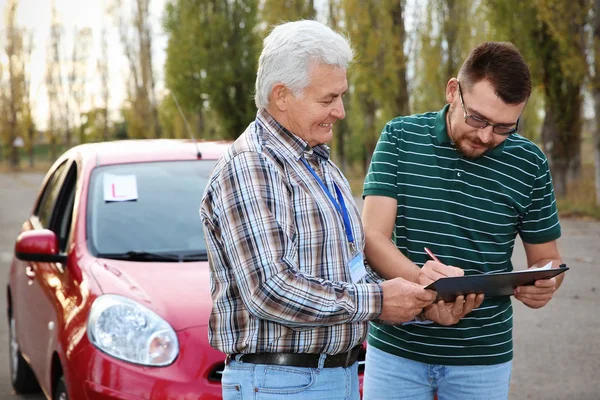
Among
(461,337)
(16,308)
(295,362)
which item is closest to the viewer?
(295,362)

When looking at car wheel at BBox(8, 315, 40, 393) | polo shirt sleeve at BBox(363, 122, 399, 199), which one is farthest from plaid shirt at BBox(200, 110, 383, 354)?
car wheel at BBox(8, 315, 40, 393)

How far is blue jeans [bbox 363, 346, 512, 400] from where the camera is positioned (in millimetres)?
2916

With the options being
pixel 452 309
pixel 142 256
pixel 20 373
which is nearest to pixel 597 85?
pixel 20 373

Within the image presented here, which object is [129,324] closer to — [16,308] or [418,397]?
[418,397]

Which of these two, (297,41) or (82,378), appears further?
(82,378)

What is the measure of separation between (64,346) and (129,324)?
1.51ft

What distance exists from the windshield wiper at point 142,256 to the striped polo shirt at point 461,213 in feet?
5.94

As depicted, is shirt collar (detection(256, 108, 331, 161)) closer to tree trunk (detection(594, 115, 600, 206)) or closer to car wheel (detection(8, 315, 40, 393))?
car wheel (detection(8, 315, 40, 393))

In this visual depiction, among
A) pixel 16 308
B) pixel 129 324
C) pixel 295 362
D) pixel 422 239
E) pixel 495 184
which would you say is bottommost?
pixel 16 308

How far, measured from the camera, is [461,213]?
2.93 m

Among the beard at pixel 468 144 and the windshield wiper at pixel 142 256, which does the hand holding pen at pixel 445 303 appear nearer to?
the beard at pixel 468 144

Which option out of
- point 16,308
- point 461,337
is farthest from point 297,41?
point 16,308

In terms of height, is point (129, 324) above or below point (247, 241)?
below

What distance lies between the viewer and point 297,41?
2.40 meters
